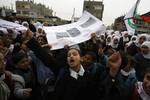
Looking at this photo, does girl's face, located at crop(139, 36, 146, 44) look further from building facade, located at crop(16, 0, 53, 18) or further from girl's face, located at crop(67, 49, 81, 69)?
building facade, located at crop(16, 0, 53, 18)

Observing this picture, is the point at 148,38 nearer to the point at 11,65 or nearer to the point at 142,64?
the point at 142,64

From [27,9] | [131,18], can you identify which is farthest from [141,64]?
[27,9]

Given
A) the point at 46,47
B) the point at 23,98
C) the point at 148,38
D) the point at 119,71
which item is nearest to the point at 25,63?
the point at 23,98

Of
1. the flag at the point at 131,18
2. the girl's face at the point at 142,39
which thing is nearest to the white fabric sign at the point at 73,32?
the girl's face at the point at 142,39

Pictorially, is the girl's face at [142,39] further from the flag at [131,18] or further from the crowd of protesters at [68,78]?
the crowd of protesters at [68,78]

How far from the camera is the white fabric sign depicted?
5055mm

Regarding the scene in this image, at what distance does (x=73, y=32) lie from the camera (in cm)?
544

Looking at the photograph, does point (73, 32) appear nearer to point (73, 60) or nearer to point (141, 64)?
point (141, 64)

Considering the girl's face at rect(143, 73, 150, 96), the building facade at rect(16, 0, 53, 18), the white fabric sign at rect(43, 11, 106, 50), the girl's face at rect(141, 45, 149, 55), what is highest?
the building facade at rect(16, 0, 53, 18)

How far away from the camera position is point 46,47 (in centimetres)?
467

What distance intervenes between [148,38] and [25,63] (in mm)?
4561

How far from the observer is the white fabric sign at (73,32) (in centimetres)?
505

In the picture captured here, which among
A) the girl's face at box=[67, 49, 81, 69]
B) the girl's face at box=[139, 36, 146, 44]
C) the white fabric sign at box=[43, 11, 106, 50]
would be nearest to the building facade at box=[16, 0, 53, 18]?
the girl's face at box=[139, 36, 146, 44]

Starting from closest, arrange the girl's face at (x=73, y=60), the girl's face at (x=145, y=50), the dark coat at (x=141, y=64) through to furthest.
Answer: the girl's face at (x=73, y=60), the dark coat at (x=141, y=64), the girl's face at (x=145, y=50)
